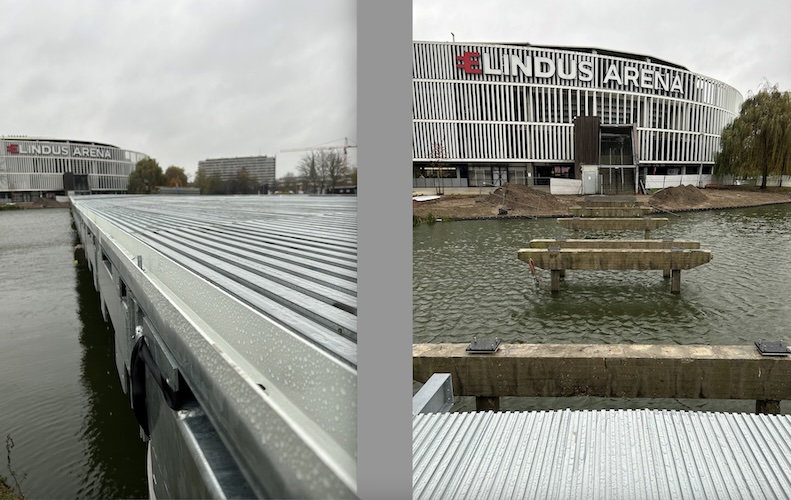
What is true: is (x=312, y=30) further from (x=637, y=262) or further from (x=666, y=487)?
(x=637, y=262)

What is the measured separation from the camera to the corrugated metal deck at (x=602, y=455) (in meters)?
2.08

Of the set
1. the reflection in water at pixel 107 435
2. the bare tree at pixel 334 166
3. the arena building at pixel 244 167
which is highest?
the arena building at pixel 244 167

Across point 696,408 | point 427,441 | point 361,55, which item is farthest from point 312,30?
point 696,408

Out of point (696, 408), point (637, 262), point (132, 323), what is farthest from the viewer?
point (637, 262)

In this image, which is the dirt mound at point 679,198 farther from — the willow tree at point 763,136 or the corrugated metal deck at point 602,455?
the corrugated metal deck at point 602,455

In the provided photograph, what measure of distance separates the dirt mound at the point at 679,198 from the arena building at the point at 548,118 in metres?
5.29

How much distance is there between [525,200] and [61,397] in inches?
929

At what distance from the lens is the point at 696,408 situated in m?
4.84

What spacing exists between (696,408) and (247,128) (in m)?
4.06

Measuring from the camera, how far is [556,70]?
37.1 metres

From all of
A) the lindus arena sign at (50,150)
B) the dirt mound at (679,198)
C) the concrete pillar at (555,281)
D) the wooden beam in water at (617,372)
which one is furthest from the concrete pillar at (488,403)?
the dirt mound at (679,198)

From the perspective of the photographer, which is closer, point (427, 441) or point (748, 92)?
point (427, 441)

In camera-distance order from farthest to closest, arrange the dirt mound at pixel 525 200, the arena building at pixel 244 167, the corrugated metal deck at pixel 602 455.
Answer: the dirt mound at pixel 525 200, the arena building at pixel 244 167, the corrugated metal deck at pixel 602 455

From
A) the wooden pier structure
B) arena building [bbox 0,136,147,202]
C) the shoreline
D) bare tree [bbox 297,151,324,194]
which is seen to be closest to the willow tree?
the shoreline
